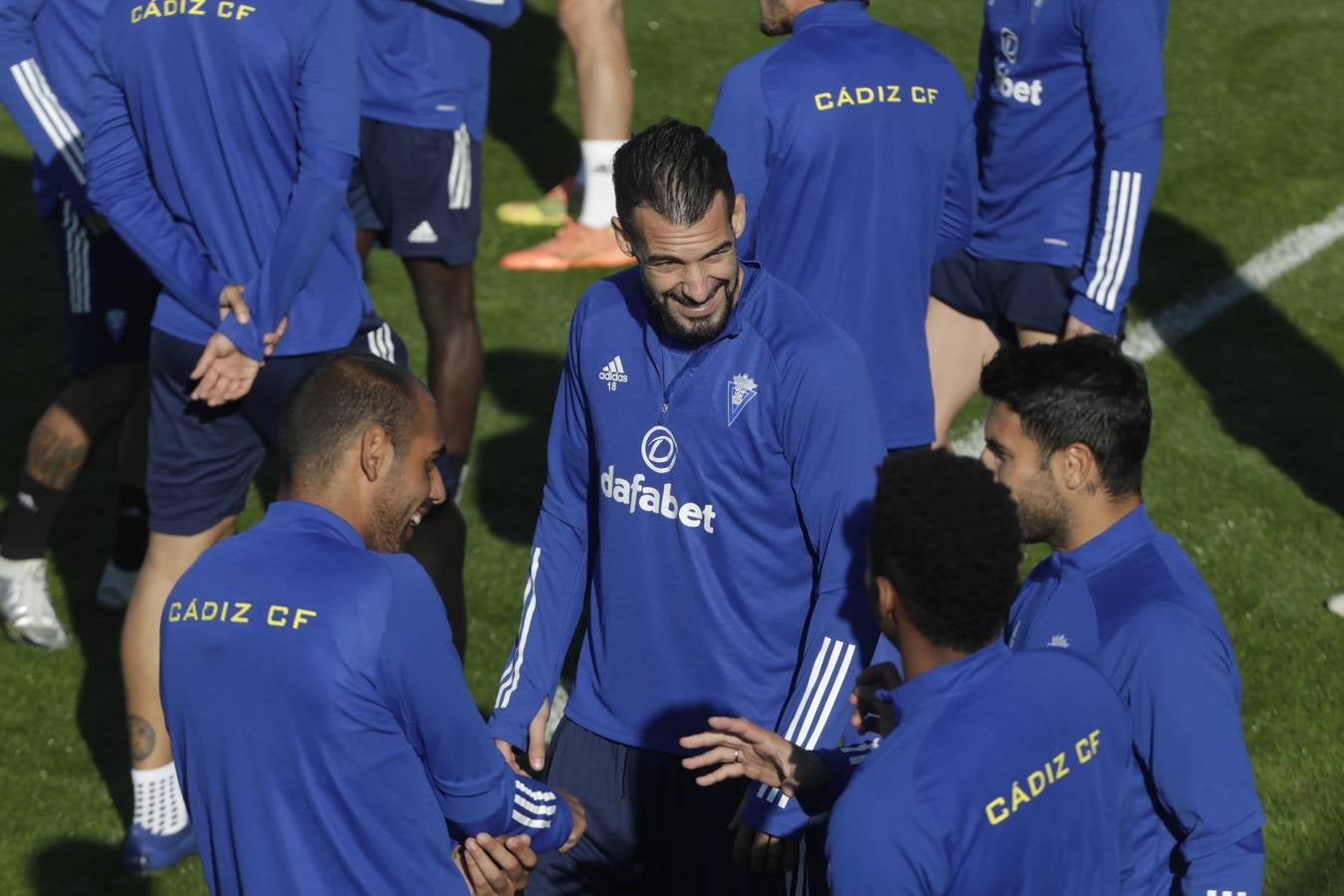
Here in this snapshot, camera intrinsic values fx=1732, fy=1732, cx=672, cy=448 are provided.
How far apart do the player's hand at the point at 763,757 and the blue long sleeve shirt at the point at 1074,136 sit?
2.65 meters

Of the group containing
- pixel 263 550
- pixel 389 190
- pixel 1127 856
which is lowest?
pixel 389 190

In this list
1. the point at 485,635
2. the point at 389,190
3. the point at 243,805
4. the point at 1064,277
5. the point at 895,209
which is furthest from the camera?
the point at 389,190

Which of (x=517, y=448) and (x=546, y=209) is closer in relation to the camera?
(x=517, y=448)

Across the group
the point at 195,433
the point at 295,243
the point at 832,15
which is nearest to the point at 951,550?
the point at 832,15

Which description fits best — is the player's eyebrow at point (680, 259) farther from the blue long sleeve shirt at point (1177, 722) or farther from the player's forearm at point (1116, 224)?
the player's forearm at point (1116, 224)

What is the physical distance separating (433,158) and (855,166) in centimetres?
249

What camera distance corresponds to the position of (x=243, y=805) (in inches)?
117

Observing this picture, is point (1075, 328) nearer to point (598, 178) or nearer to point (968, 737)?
point (968, 737)

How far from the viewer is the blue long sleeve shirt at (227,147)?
4672mm

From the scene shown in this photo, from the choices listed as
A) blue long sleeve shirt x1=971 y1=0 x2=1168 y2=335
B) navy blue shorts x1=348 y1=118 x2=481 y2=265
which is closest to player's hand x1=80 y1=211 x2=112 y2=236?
navy blue shorts x1=348 y1=118 x2=481 y2=265

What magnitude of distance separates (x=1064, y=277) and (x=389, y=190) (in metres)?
2.61

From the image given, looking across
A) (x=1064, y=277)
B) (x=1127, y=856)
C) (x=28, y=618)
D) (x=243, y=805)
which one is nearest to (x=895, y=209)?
(x=1064, y=277)

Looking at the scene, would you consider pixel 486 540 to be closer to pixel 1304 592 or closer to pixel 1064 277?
pixel 1064 277

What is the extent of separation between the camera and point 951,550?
263 centimetres
